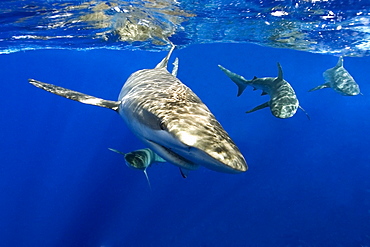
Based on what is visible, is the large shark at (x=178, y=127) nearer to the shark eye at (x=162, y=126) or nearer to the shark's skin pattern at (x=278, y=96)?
the shark eye at (x=162, y=126)

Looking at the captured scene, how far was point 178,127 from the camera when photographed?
2.41 m

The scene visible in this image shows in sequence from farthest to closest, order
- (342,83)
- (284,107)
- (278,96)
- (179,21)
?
(179,21)
(342,83)
(278,96)
(284,107)

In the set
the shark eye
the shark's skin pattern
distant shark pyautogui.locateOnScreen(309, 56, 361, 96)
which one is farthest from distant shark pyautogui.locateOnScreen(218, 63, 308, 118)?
the shark eye

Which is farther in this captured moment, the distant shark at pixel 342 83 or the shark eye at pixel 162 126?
the distant shark at pixel 342 83

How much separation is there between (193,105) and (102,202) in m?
14.2

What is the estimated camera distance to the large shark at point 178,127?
2084mm

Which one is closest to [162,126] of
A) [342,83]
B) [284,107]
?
[284,107]

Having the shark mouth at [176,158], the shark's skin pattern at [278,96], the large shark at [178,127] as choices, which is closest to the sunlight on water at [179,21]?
the shark's skin pattern at [278,96]

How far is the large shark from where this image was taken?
208 centimetres

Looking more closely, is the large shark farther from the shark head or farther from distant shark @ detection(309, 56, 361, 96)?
distant shark @ detection(309, 56, 361, 96)

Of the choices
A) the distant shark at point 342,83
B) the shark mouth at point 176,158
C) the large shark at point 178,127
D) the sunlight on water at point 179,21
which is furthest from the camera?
the sunlight on water at point 179,21

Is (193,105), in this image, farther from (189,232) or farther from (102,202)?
(102,202)

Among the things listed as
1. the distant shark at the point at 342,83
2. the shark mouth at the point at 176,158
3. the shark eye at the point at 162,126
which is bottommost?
the distant shark at the point at 342,83

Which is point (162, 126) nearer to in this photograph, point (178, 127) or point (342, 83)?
point (178, 127)
